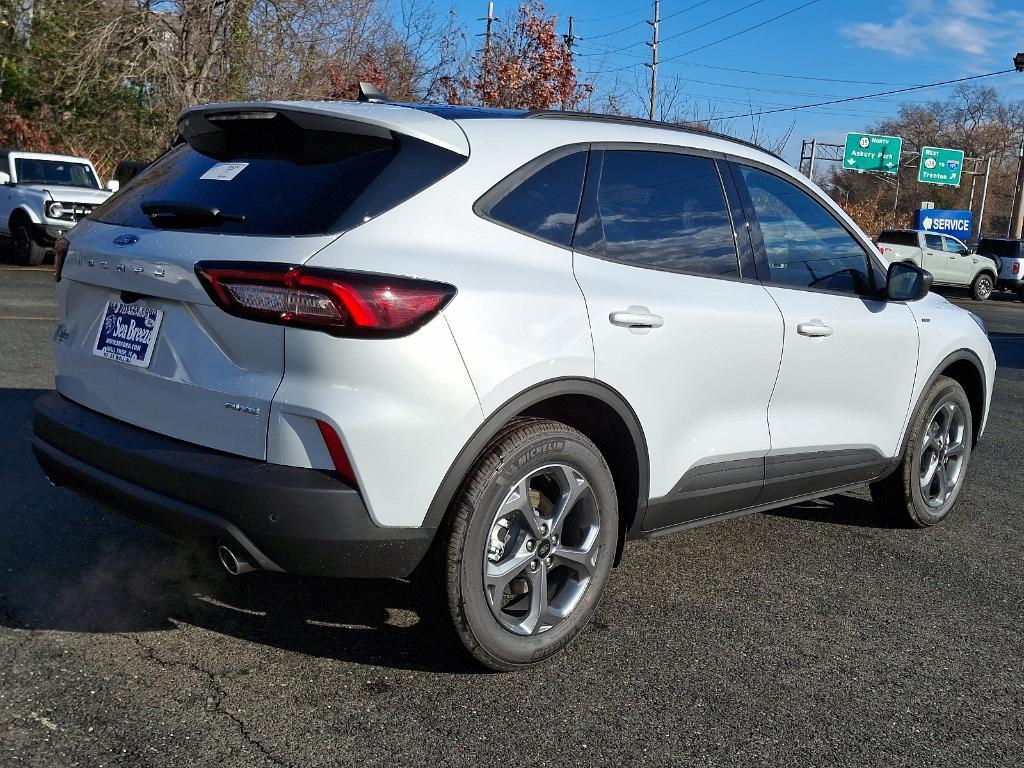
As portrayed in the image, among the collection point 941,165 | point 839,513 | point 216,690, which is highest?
point 941,165

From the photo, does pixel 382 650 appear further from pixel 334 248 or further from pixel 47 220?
pixel 47 220

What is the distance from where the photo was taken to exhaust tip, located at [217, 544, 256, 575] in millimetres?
2994

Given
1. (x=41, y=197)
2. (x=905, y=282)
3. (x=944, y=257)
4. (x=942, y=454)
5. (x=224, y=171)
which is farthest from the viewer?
(x=944, y=257)

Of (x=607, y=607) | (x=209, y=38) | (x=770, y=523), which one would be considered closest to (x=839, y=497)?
(x=770, y=523)

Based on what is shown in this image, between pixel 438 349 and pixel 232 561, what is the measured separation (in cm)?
83

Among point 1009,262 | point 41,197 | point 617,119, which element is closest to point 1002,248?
point 1009,262

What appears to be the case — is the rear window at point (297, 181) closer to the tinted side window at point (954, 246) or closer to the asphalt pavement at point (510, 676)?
the asphalt pavement at point (510, 676)

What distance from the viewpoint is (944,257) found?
30.2 metres

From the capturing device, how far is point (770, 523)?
5344 mm

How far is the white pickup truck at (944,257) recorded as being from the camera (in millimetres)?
29969

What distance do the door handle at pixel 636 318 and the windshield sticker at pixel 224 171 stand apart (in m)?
1.25

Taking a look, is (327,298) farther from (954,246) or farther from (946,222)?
(946,222)

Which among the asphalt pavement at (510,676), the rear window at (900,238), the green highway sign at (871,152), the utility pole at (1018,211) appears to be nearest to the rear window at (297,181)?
the asphalt pavement at (510,676)

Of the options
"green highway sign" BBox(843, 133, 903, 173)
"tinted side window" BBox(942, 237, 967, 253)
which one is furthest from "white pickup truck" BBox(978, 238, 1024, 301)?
"green highway sign" BBox(843, 133, 903, 173)
